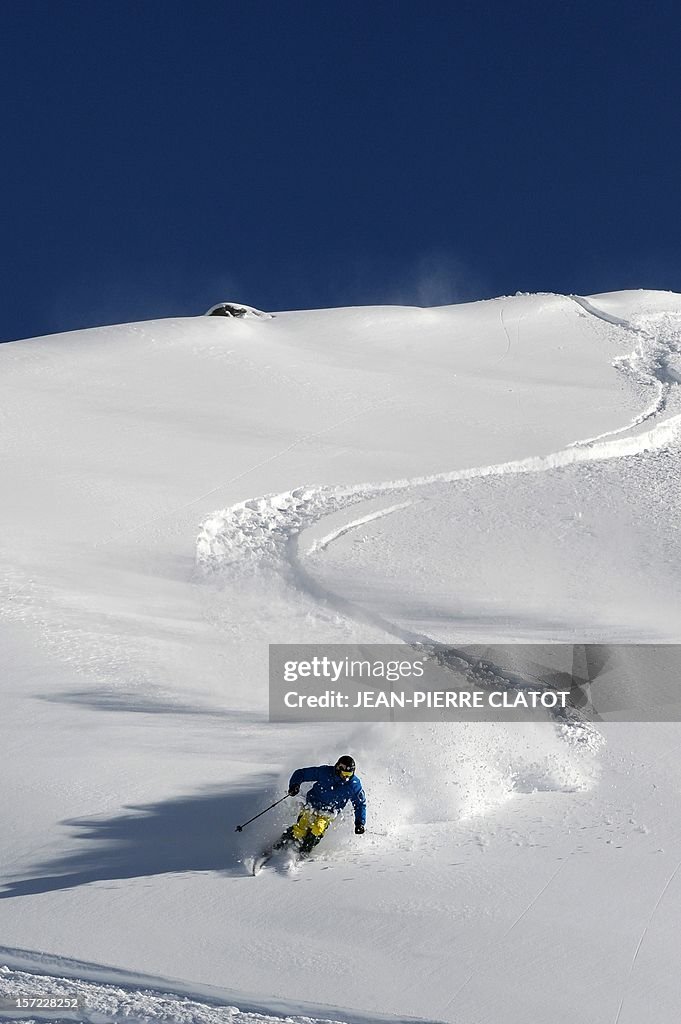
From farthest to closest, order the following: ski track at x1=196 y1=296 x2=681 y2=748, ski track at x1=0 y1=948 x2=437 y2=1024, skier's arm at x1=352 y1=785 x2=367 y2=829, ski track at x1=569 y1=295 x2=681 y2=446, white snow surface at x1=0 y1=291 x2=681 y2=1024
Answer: ski track at x1=569 y1=295 x2=681 y2=446 → ski track at x1=196 y1=296 x2=681 y2=748 → skier's arm at x1=352 y1=785 x2=367 y2=829 → white snow surface at x1=0 y1=291 x2=681 y2=1024 → ski track at x1=0 y1=948 x2=437 y2=1024

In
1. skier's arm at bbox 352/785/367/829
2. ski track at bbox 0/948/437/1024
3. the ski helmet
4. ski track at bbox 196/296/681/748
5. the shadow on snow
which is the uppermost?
ski track at bbox 196/296/681/748

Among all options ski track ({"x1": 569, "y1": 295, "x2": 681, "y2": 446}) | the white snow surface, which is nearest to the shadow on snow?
the white snow surface

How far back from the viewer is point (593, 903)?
7230 millimetres

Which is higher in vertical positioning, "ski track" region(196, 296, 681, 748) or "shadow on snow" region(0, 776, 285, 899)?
"ski track" region(196, 296, 681, 748)

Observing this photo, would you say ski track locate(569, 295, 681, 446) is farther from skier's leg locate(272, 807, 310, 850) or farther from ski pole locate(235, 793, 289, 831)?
skier's leg locate(272, 807, 310, 850)

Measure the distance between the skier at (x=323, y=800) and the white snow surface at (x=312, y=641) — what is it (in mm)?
216

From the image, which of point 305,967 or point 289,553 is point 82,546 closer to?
point 289,553

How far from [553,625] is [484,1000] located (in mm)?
7695

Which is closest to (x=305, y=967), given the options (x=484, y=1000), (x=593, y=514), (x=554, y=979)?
(x=484, y=1000)

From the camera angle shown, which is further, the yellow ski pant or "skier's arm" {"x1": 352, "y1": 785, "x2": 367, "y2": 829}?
"skier's arm" {"x1": 352, "y1": 785, "x2": 367, "y2": 829}

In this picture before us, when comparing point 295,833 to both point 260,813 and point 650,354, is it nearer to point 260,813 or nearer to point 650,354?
point 260,813

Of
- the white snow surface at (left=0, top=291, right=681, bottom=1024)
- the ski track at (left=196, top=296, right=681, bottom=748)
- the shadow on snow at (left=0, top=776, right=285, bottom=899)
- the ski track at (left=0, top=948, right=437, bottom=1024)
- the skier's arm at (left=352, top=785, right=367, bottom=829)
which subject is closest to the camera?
the ski track at (left=0, top=948, right=437, bottom=1024)

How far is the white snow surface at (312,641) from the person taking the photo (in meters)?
6.50

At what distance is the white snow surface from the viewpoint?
650cm
